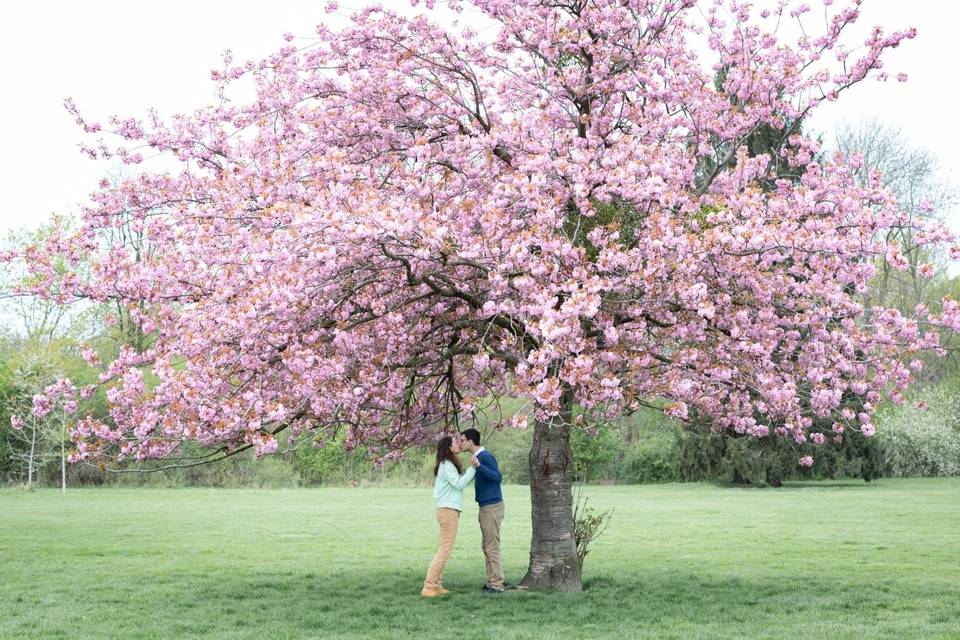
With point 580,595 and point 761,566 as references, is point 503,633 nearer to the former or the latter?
point 580,595

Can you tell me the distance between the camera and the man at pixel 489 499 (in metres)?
11.5

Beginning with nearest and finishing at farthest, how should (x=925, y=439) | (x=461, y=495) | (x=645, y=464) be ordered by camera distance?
(x=461, y=495) < (x=925, y=439) < (x=645, y=464)

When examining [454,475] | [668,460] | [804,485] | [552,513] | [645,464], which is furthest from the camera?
[645,464]

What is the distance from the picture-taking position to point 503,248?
9.80 metres

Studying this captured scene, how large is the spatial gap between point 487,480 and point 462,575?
2958 mm

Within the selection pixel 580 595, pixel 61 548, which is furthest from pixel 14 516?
pixel 580 595

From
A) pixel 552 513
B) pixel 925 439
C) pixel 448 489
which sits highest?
pixel 925 439

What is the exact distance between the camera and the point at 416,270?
999 cm

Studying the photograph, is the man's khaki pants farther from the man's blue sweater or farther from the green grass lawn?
the green grass lawn

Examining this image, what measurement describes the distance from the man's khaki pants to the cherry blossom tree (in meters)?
0.41

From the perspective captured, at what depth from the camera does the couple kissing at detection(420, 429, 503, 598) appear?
11.3 m

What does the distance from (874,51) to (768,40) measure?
136 cm

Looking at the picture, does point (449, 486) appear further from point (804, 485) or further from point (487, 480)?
point (804, 485)

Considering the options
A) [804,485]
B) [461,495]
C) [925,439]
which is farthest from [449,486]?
[925,439]
